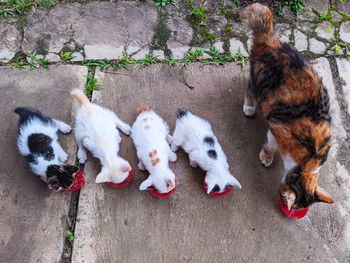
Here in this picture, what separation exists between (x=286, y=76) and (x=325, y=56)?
1.52m

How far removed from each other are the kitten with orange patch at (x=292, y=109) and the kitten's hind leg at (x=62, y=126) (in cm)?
195

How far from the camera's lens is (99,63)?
4.65 metres

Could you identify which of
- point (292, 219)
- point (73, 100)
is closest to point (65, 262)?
point (73, 100)

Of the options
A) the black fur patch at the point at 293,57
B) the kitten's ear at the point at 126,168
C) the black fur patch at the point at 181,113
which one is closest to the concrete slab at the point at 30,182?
the kitten's ear at the point at 126,168

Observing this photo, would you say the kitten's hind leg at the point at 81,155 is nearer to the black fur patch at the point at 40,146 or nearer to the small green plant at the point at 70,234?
the black fur patch at the point at 40,146

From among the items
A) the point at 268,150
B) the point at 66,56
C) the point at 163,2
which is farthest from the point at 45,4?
the point at 268,150

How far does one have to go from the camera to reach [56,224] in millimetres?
3854

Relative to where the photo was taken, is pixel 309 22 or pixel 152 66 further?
pixel 309 22

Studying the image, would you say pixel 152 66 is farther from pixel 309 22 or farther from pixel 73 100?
pixel 309 22

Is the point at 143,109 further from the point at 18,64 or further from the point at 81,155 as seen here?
the point at 18,64

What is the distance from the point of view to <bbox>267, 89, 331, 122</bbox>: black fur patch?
357cm

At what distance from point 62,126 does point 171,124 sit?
1127mm

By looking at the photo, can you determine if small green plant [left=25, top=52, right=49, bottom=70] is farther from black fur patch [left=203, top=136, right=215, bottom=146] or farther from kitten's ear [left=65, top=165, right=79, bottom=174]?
black fur patch [left=203, top=136, right=215, bottom=146]

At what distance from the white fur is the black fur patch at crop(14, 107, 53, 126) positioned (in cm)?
3
